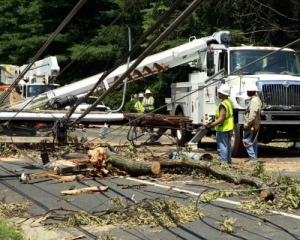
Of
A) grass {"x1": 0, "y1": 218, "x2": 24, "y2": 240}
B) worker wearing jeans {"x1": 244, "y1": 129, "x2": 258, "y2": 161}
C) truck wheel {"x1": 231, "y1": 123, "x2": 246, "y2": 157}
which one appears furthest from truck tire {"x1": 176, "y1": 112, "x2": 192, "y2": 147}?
A: grass {"x1": 0, "y1": 218, "x2": 24, "y2": 240}

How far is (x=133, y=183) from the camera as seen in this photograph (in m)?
11.7

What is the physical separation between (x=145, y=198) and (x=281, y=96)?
23.3 feet

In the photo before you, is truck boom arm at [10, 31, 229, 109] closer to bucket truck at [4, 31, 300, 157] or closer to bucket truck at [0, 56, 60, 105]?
bucket truck at [4, 31, 300, 157]

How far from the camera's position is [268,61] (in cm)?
1702

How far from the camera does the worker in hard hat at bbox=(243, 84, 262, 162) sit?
1456cm

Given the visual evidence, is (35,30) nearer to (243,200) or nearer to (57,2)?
(57,2)

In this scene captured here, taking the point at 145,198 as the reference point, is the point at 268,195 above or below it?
above

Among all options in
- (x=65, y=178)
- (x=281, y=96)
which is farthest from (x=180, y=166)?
(x=281, y=96)

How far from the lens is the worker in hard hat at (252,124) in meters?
14.6

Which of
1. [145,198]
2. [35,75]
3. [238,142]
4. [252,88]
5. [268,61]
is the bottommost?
[145,198]

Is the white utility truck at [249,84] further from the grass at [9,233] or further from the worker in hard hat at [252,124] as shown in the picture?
the grass at [9,233]

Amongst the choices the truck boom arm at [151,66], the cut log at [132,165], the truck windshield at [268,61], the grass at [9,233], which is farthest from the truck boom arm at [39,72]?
the grass at [9,233]

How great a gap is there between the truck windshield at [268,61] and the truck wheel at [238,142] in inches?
74.8

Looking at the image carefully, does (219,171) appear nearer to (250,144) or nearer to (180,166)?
(180,166)
